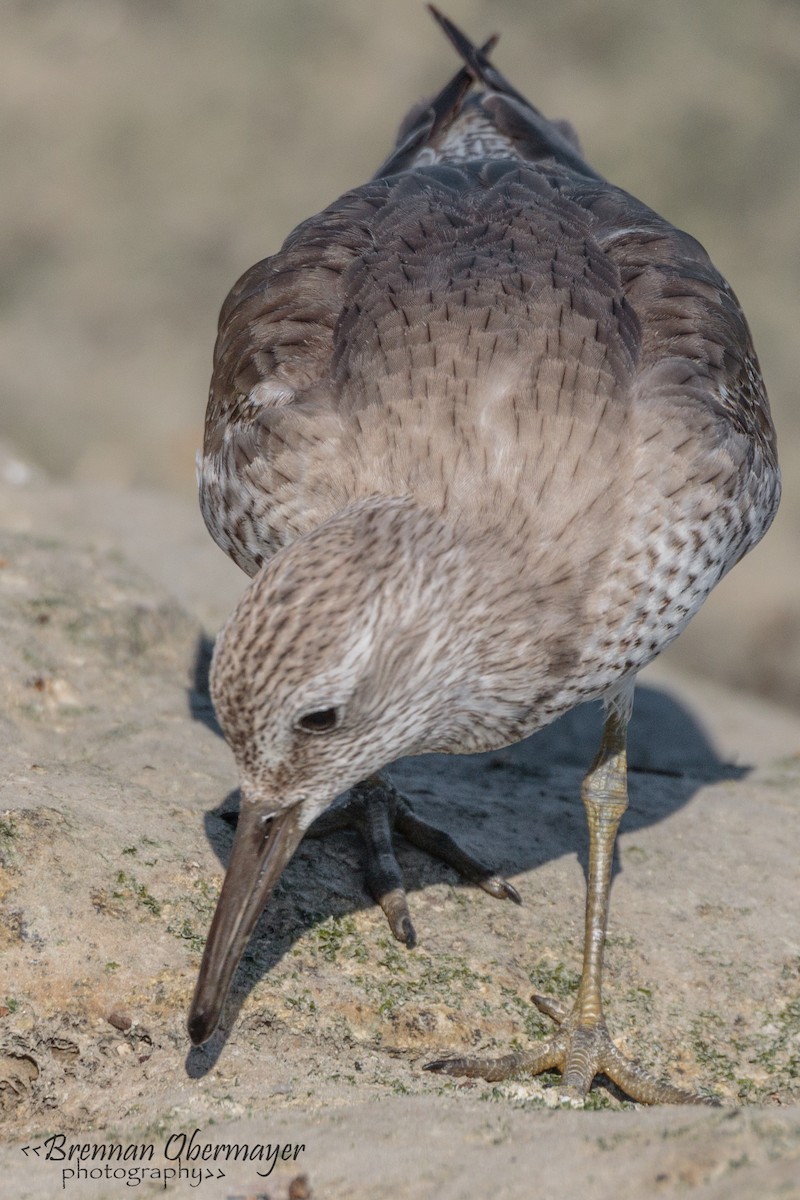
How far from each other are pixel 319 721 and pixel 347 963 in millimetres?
1207

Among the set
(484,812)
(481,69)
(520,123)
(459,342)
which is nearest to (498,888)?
(484,812)

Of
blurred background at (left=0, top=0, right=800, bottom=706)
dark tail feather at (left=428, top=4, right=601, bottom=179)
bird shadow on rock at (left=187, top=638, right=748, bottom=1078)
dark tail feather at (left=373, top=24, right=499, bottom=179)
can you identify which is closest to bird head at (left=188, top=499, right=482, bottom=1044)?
bird shadow on rock at (left=187, top=638, right=748, bottom=1078)

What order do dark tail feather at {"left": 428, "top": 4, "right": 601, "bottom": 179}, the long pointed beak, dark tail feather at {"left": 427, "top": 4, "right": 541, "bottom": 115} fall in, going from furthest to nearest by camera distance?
1. dark tail feather at {"left": 427, "top": 4, "right": 541, "bottom": 115}
2. dark tail feather at {"left": 428, "top": 4, "right": 601, "bottom": 179}
3. the long pointed beak

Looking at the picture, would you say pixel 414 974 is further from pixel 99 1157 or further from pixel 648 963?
pixel 99 1157

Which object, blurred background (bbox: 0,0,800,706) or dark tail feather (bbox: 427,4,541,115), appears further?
blurred background (bbox: 0,0,800,706)

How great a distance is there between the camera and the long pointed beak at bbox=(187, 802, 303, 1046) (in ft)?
13.6

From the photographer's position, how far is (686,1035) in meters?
4.93

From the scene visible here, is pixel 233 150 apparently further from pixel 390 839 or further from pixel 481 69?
pixel 390 839

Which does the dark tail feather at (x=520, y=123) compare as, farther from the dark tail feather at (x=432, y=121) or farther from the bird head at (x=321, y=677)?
the bird head at (x=321, y=677)

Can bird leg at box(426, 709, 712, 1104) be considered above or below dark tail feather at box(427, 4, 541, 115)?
below

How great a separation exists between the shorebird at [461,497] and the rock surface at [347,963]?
20 cm

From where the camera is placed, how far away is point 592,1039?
4895 millimetres

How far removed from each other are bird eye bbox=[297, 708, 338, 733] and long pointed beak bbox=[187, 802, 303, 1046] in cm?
38

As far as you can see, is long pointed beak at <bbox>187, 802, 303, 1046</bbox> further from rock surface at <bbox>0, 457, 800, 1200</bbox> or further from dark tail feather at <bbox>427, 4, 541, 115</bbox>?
dark tail feather at <bbox>427, 4, 541, 115</bbox>
